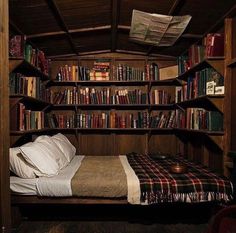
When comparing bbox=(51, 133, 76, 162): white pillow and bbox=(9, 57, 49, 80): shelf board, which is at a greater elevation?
bbox=(9, 57, 49, 80): shelf board

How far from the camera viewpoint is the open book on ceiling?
286cm

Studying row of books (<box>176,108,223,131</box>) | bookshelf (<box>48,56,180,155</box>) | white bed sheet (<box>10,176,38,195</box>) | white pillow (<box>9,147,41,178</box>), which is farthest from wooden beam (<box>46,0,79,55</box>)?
row of books (<box>176,108,223,131</box>)

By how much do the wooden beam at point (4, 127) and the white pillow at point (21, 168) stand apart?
1.32 metres

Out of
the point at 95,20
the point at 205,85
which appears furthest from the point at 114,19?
the point at 205,85

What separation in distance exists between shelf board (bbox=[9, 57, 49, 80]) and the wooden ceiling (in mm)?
406

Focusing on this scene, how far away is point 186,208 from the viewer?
309cm

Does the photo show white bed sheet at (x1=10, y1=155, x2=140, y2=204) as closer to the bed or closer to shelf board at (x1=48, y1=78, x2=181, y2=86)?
the bed

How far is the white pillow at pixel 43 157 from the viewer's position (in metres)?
2.61

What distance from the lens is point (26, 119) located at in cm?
319

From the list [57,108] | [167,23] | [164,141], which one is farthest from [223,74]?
[57,108]

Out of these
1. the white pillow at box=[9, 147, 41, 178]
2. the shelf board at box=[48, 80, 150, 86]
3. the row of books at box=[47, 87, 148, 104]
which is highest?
the shelf board at box=[48, 80, 150, 86]

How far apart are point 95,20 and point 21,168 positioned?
6.01 feet

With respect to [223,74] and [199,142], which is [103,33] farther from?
[199,142]

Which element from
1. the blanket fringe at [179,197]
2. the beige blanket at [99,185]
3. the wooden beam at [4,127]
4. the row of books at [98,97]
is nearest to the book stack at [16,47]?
the beige blanket at [99,185]
